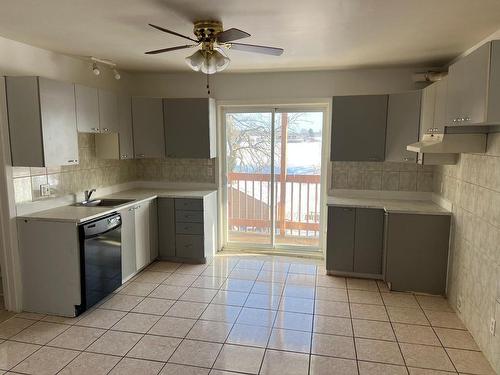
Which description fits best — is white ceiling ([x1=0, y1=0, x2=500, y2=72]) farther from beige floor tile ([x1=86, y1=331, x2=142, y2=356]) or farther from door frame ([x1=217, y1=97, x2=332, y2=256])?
beige floor tile ([x1=86, y1=331, x2=142, y2=356])

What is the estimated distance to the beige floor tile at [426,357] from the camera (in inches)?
100

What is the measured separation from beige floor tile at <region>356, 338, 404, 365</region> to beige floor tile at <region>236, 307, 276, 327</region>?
78 centimetres

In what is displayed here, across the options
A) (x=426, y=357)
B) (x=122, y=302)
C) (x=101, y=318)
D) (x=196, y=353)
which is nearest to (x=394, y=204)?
(x=426, y=357)

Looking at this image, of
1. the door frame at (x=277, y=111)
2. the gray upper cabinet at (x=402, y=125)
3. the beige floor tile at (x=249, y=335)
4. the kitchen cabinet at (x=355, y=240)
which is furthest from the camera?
the door frame at (x=277, y=111)

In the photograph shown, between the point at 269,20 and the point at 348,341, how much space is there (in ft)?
8.47

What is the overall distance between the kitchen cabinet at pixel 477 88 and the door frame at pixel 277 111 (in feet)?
6.56

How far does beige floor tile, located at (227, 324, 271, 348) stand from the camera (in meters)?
2.82

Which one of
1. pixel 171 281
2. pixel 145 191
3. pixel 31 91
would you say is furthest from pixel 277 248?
pixel 31 91

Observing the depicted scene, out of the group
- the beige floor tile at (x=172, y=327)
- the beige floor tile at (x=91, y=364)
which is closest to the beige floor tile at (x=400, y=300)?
the beige floor tile at (x=172, y=327)

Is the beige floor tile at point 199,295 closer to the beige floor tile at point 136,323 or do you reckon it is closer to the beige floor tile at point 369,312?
the beige floor tile at point 136,323

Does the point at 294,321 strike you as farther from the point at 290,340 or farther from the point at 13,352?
the point at 13,352

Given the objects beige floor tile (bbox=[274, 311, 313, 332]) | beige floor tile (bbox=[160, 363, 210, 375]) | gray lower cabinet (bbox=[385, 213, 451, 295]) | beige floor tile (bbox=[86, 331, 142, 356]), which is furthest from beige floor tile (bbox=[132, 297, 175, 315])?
gray lower cabinet (bbox=[385, 213, 451, 295])

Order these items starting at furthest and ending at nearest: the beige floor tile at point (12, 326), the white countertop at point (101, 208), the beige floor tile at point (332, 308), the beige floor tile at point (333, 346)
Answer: the beige floor tile at point (332, 308) < the white countertop at point (101, 208) < the beige floor tile at point (12, 326) < the beige floor tile at point (333, 346)

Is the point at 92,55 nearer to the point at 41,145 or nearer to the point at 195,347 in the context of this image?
the point at 41,145
